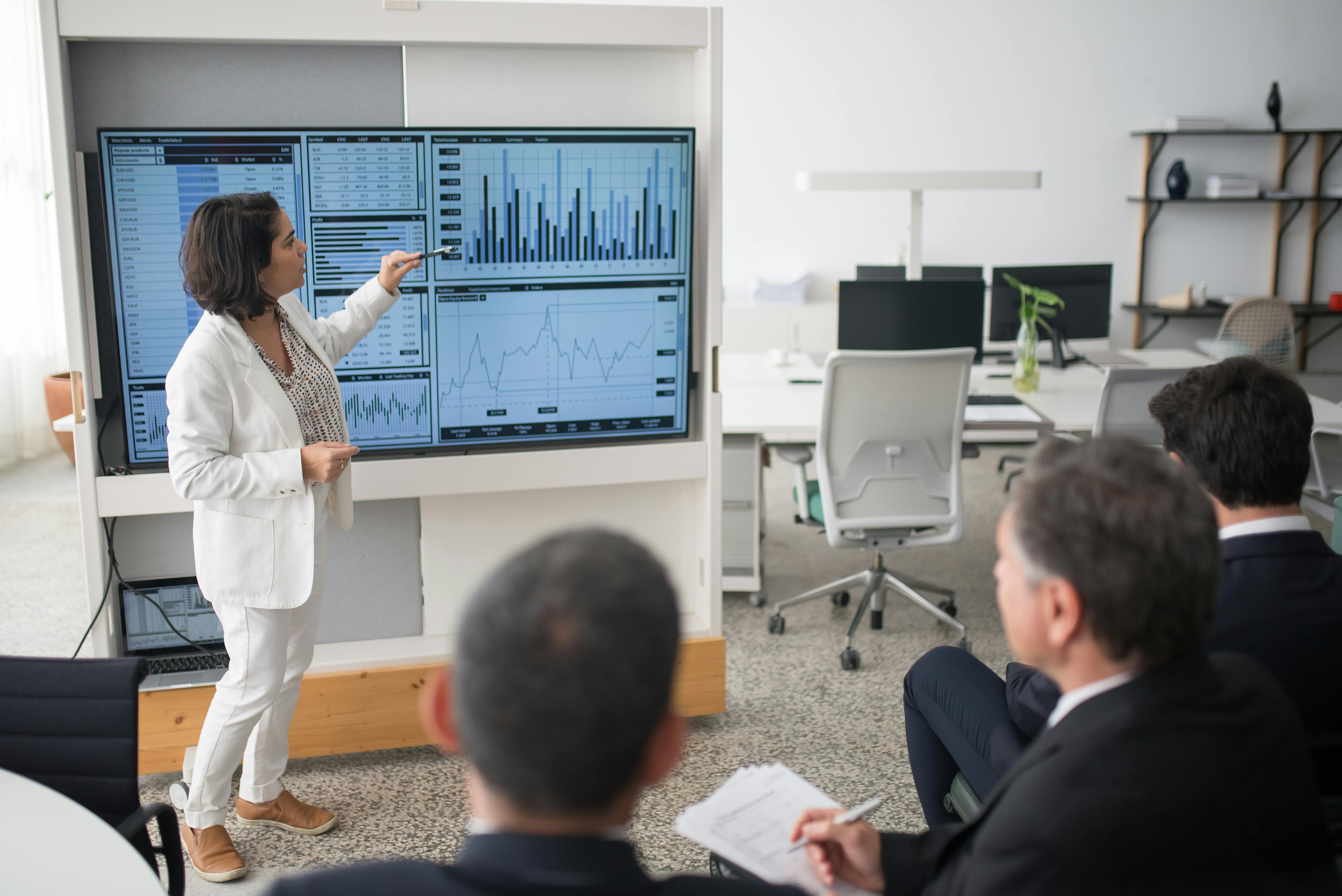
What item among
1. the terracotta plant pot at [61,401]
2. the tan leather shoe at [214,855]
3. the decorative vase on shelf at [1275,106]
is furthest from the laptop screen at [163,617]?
the decorative vase on shelf at [1275,106]

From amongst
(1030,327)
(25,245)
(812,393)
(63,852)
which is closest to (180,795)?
(63,852)

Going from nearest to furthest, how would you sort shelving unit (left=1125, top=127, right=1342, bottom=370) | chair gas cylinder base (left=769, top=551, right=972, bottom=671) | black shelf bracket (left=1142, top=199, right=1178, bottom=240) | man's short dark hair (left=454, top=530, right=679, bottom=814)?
man's short dark hair (left=454, top=530, right=679, bottom=814) < chair gas cylinder base (left=769, top=551, right=972, bottom=671) < shelving unit (left=1125, top=127, right=1342, bottom=370) < black shelf bracket (left=1142, top=199, right=1178, bottom=240)

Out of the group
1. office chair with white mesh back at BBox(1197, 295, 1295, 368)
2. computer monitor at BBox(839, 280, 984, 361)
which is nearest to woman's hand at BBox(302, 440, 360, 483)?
computer monitor at BBox(839, 280, 984, 361)

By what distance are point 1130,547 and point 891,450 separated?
2.50 meters

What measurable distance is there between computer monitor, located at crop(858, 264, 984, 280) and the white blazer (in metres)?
3.73

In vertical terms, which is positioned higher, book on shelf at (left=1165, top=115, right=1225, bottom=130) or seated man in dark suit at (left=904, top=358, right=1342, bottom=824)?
book on shelf at (left=1165, top=115, right=1225, bottom=130)

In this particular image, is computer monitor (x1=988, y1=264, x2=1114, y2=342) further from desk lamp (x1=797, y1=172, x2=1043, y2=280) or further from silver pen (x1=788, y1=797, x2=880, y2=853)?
silver pen (x1=788, y1=797, x2=880, y2=853)

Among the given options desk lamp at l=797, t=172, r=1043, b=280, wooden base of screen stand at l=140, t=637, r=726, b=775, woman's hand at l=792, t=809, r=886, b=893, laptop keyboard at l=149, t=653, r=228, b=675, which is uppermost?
desk lamp at l=797, t=172, r=1043, b=280

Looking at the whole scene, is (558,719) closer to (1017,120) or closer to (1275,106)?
(1017,120)

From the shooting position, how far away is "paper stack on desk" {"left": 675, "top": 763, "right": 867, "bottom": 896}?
137 centimetres

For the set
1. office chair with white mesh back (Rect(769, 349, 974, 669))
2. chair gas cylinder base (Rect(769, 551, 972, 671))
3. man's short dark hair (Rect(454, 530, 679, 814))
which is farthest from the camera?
chair gas cylinder base (Rect(769, 551, 972, 671))

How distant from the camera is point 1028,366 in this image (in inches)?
178

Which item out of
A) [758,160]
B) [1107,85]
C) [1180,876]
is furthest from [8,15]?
[1180,876]

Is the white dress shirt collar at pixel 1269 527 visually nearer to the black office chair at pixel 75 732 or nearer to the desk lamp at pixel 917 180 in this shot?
the black office chair at pixel 75 732
